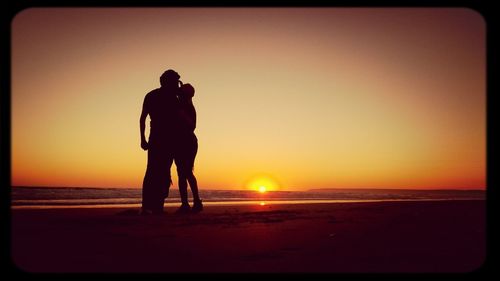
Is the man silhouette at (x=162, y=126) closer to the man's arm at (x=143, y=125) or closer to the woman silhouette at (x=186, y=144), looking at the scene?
the man's arm at (x=143, y=125)

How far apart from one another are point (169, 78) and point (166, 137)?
3.93 ft

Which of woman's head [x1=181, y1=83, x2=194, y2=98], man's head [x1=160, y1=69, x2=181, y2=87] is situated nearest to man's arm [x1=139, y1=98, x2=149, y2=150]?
man's head [x1=160, y1=69, x2=181, y2=87]

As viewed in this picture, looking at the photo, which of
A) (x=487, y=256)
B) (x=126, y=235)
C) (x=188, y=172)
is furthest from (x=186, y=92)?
(x=487, y=256)

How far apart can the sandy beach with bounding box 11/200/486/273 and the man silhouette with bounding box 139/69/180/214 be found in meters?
1.73

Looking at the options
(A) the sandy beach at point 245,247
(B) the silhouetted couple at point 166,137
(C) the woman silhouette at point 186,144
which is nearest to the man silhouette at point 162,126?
(B) the silhouetted couple at point 166,137

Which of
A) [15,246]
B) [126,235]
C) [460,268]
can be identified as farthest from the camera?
[126,235]

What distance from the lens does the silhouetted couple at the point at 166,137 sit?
30.1 feet

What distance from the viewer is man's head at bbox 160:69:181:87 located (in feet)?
30.6

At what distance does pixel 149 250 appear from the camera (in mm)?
5016

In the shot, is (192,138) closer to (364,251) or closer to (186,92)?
(186,92)

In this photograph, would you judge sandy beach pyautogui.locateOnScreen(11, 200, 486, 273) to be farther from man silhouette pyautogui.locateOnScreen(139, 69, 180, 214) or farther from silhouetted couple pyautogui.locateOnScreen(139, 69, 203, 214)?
man silhouette pyautogui.locateOnScreen(139, 69, 180, 214)

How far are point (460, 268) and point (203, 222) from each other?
450 cm

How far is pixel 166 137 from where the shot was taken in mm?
9344

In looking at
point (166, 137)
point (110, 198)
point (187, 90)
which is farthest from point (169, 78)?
point (110, 198)
